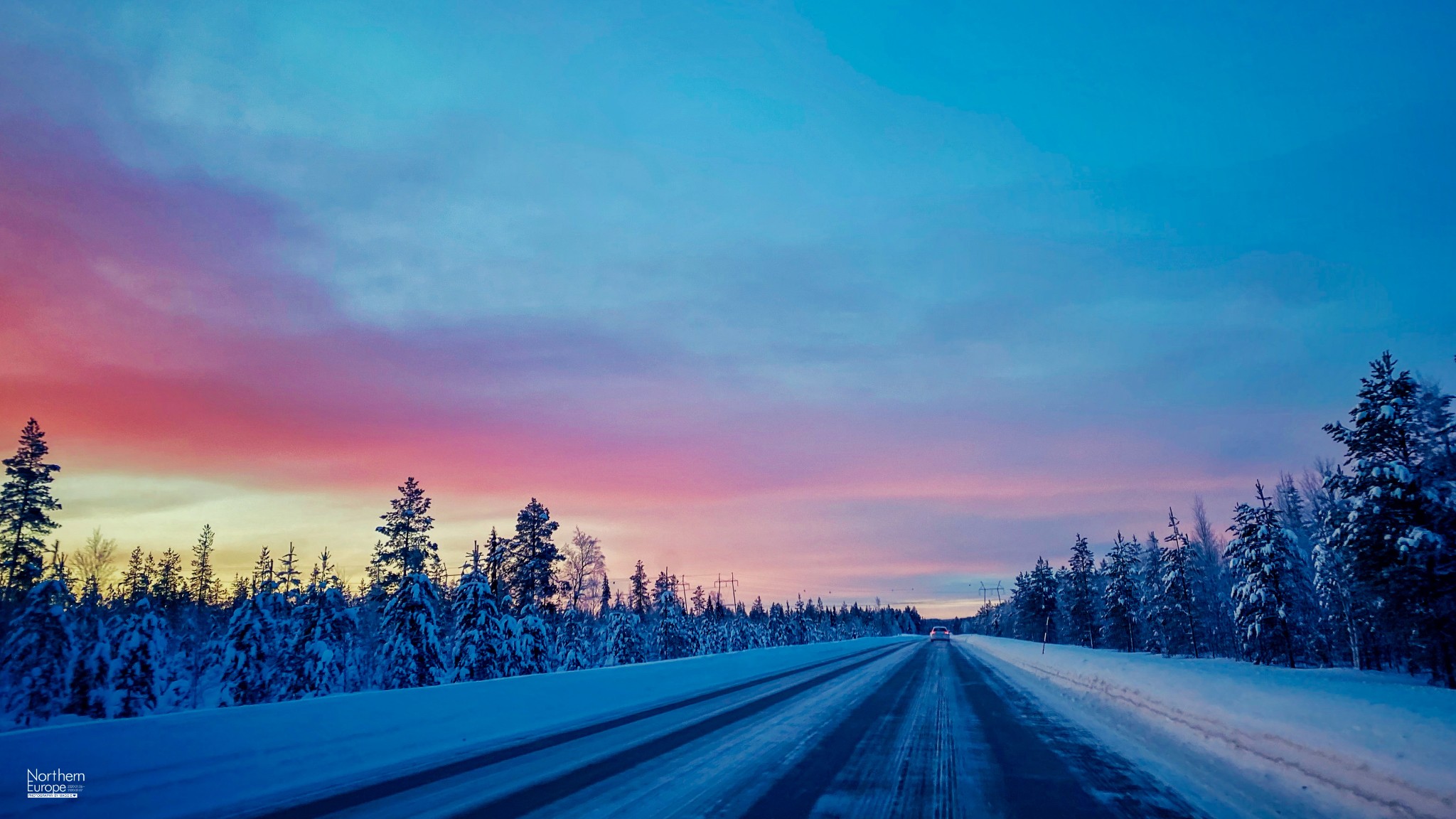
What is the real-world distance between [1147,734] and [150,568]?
401 feet

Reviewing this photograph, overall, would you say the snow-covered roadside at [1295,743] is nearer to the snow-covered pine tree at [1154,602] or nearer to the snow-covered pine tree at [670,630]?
the snow-covered pine tree at [670,630]

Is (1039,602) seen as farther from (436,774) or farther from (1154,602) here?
(436,774)

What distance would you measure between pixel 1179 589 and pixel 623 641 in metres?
54.3

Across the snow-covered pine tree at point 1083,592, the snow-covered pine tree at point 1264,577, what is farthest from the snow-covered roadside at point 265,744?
the snow-covered pine tree at point 1083,592

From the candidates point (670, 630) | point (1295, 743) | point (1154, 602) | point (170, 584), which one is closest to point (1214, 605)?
point (1154, 602)

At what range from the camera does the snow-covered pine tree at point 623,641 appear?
57719 millimetres

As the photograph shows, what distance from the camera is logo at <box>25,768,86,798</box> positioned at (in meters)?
5.14

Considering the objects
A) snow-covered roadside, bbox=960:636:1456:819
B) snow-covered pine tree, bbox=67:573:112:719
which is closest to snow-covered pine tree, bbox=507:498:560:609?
snow-covered pine tree, bbox=67:573:112:719

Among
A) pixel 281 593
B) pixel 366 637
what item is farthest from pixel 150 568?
pixel 281 593

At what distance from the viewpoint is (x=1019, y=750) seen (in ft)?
28.7

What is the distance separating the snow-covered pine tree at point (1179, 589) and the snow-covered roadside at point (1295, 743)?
67190 millimetres

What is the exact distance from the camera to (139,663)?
3109 cm

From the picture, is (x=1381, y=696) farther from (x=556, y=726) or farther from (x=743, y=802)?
(x=556, y=726)

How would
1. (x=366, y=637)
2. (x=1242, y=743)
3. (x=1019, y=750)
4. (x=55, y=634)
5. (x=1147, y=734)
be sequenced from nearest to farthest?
1. (x=1242, y=743)
2. (x=1019, y=750)
3. (x=1147, y=734)
4. (x=55, y=634)
5. (x=366, y=637)
